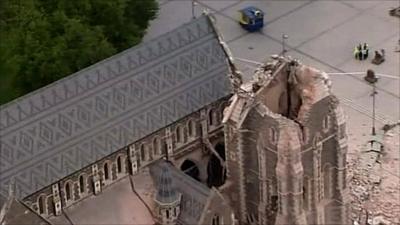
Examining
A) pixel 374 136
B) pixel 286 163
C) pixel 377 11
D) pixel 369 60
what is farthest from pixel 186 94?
pixel 377 11

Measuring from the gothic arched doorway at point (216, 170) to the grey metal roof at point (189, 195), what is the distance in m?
4.35

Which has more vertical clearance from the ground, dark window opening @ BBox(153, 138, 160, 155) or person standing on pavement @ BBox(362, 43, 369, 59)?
person standing on pavement @ BBox(362, 43, 369, 59)

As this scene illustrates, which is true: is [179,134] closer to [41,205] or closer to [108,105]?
[108,105]

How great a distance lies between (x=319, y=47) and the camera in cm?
9031

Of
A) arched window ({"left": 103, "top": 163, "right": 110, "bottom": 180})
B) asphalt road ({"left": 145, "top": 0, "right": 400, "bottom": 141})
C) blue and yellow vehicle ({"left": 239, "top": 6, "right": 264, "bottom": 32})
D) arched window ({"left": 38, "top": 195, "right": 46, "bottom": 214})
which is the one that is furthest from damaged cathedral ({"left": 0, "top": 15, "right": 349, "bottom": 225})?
blue and yellow vehicle ({"left": 239, "top": 6, "right": 264, "bottom": 32})

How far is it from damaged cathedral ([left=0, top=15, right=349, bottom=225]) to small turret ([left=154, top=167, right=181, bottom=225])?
56 millimetres

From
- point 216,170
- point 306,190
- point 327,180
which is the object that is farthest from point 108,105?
point 327,180

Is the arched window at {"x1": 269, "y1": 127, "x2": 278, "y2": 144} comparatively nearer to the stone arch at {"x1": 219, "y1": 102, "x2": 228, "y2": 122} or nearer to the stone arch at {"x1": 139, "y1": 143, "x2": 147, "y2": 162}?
the stone arch at {"x1": 139, "y1": 143, "x2": 147, "y2": 162}

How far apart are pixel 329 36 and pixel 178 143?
2698cm

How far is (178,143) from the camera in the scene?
67.5 m

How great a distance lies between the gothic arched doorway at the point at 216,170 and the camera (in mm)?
69250

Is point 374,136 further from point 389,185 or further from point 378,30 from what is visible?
point 378,30

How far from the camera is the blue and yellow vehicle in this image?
92.1m

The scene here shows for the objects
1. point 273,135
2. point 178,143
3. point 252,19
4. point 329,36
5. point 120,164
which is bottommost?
point 273,135
